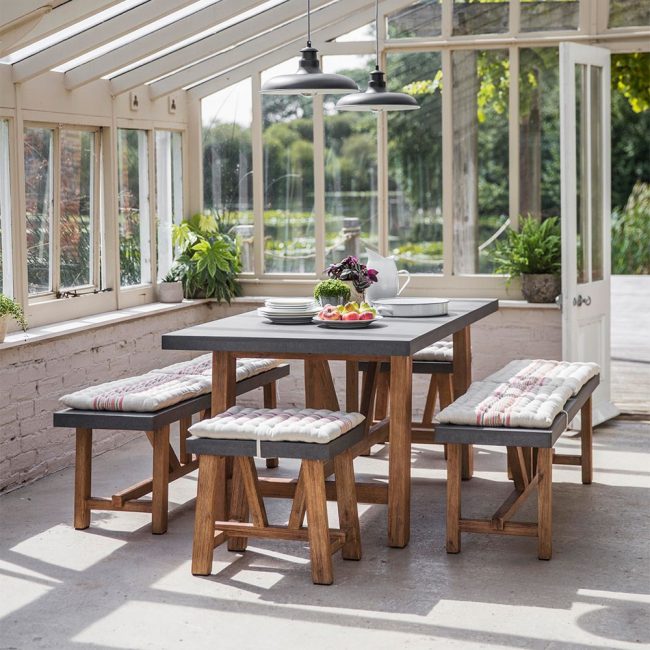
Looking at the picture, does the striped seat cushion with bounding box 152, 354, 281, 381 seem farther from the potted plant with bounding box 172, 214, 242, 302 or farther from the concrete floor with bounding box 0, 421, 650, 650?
the potted plant with bounding box 172, 214, 242, 302

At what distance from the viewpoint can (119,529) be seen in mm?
5301

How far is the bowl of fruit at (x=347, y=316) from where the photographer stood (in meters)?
5.15

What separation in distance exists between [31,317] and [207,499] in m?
2.26

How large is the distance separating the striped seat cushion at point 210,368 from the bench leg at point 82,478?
79cm

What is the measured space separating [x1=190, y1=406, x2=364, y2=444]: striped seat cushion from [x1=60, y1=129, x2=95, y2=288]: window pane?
2509 mm

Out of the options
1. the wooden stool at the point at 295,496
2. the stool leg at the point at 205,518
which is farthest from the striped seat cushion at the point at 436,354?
the stool leg at the point at 205,518

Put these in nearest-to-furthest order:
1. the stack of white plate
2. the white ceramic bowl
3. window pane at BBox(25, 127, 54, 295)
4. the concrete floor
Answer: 1. the concrete floor
2. the stack of white plate
3. the white ceramic bowl
4. window pane at BBox(25, 127, 54, 295)

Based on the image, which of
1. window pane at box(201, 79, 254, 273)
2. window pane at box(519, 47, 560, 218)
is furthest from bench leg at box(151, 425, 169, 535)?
window pane at box(519, 47, 560, 218)

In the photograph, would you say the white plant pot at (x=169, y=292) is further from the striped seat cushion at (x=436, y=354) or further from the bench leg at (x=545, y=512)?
the bench leg at (x=545, y=512)

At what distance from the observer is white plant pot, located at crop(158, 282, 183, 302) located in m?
7.89

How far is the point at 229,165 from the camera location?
328 inches

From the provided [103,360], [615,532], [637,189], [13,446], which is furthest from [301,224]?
[637,189]

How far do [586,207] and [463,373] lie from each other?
1.77 m

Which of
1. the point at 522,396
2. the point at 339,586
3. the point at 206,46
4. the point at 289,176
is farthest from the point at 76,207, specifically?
the point at 339,586
